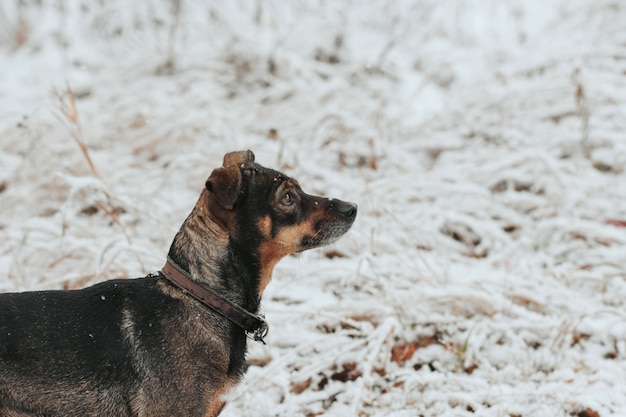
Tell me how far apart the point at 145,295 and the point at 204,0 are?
881 cm

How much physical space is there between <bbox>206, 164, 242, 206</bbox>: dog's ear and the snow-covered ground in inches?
40.2

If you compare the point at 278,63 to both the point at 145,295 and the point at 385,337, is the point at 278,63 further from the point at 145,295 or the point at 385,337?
the point at 145,295

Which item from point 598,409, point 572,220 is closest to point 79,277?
point 598,409

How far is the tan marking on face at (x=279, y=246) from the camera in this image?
2705 mm

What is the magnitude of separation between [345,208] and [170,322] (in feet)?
3.40

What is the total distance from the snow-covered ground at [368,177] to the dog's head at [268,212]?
0.81 m

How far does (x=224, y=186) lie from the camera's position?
8.23 feet

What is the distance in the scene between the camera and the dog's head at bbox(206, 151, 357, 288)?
257 centimetres

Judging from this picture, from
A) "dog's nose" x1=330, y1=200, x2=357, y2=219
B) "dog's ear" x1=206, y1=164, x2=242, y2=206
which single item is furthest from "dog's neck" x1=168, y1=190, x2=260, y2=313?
"dog's nose" x1=330, y1=200, x2=357, y2=219

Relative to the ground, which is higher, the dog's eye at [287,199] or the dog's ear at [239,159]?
the dog's ear at [239,159]

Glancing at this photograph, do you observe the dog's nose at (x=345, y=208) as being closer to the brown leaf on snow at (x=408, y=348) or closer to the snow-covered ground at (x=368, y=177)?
the snow-covered ground at (x=368, y=177)

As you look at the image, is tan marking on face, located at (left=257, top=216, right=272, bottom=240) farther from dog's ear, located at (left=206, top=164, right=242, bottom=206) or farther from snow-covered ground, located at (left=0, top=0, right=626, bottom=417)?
snow-covered ground, located at (left=0, top=0, right=626, bottom=417)

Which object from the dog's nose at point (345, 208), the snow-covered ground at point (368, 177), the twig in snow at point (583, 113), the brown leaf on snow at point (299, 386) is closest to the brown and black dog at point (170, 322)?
the dog's nose at point (345, 208)

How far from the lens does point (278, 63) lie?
8578 mm
